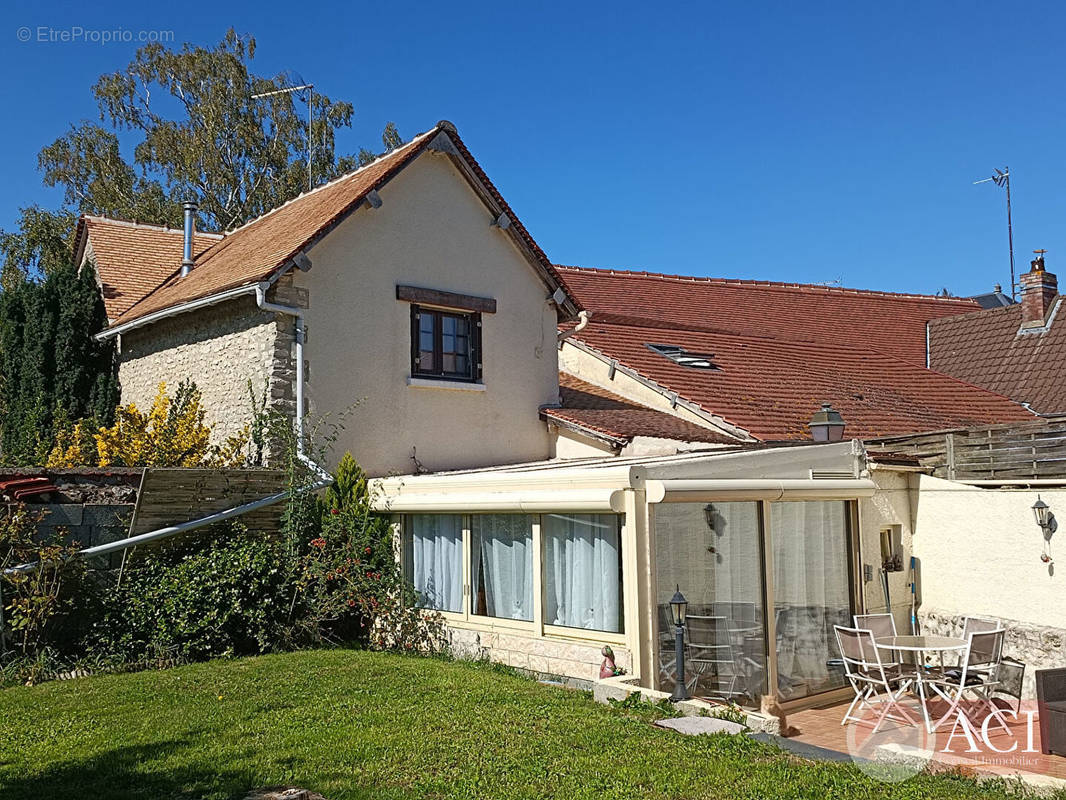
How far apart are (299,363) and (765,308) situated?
17053mm

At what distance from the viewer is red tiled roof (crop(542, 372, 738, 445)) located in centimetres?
1574

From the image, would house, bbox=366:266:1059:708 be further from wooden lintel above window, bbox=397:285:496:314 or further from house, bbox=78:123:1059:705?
wooden lintel above window, bbox=397:285:496:314

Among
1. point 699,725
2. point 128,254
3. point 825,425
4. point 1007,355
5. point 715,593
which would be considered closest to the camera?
point 699,725

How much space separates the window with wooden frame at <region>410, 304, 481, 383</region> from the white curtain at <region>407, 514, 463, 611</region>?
12.4 feet

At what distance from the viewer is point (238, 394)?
1510 cm

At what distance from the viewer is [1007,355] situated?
25.3 meters

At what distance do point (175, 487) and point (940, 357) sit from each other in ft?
75.3

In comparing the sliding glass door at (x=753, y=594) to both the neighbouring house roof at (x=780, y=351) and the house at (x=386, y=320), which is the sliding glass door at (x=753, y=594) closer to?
the neighbouring house roof at (x=780, y=351)

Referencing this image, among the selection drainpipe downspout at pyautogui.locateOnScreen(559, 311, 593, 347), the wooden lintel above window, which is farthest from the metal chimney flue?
drainpipe downspout at pyautogui.locateOnScreen(559, 311, 593, 347)

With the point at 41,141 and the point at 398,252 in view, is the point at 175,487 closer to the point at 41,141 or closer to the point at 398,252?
the point at 398,252

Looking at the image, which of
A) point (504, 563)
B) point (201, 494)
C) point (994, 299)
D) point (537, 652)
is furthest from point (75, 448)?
point (994, 299)

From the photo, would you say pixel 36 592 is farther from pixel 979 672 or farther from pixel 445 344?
pixel 979 672

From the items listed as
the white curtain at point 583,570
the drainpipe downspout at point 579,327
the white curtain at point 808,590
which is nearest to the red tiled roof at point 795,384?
the drainpipe downspout at point 579,327

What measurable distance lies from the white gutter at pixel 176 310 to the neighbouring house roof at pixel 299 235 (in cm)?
8
